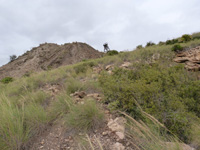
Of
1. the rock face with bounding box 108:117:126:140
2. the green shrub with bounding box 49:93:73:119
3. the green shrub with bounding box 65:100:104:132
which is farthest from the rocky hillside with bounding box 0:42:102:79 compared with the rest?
the rock face with bounding box 108:117:126:140

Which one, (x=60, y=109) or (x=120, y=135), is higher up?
(x=60, y=109)

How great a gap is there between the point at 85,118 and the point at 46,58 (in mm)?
21013

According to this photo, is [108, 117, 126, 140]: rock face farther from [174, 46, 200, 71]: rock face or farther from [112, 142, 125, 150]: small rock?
[174, 46, 200, 71]: rock face

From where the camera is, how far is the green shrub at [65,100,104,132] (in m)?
2.03

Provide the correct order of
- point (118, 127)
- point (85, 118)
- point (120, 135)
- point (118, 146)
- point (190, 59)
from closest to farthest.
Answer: point (118, 146) < point (120, 135) < point (118, 127) < point (85, 118) < point (190, 59)

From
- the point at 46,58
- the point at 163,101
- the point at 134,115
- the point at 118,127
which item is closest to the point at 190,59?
the point at 163,101

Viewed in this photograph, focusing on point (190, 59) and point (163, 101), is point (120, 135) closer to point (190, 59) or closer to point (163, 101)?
point (163, 101)

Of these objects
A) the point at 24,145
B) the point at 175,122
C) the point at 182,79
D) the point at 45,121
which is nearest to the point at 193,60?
the point at 182,79

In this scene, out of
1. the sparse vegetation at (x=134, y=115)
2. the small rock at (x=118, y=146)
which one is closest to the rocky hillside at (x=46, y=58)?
the sparse vegetation at (x=134, y=115)

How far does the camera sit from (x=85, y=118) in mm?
2092

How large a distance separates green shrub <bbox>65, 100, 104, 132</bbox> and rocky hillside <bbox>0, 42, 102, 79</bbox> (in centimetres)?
1727

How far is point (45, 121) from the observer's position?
2232 mm

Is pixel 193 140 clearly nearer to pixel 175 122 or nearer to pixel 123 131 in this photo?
pixel 175 122

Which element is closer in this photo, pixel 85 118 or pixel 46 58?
pixel 85 118
